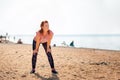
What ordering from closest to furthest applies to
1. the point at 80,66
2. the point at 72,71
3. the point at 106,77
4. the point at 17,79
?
the point at 17,79, the point at 106,77, the point at 72,71, the point at 80,66

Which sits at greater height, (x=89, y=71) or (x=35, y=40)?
(x=35, y=40)

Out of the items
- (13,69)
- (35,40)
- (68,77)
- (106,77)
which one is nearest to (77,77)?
(68,77)

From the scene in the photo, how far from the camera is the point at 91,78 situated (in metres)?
11.1

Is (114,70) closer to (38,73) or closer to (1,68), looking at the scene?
(38,73)

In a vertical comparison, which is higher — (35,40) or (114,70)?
(35,40)

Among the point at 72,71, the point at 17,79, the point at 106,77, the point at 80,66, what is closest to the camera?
the point at 17,79

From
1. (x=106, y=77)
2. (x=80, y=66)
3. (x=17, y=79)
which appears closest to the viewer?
(x=17, y=79)

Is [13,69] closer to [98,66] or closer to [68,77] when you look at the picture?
[68,77]

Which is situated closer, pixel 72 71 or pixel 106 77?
pixel 106 77

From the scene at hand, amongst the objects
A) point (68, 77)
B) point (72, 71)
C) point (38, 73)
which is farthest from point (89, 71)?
point (38, 73)

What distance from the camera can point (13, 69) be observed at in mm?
12250

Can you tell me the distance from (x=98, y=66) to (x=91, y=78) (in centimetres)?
292

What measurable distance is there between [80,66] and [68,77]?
265 cm

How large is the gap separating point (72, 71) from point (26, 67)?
7.49 feet
